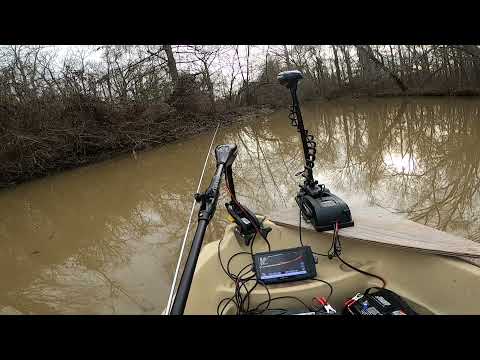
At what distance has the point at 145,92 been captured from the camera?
34.7 feet

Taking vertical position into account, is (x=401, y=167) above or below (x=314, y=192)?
below

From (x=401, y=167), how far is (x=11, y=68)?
8373 mm

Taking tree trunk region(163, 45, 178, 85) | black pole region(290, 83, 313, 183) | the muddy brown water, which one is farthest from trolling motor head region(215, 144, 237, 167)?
tree trunk region(163, 45, 178, 85)

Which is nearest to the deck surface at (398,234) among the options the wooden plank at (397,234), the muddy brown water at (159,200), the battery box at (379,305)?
the wooden plank at (397,234)

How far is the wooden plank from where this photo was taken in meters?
1.54

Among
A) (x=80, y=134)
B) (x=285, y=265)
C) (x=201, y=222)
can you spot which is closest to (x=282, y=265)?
(x=285, y=265)

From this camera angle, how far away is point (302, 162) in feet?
19.9

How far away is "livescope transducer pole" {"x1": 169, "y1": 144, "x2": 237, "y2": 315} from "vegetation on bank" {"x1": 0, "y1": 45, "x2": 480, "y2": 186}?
6486 millimetres

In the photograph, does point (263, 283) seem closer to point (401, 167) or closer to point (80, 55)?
point (401, 167)

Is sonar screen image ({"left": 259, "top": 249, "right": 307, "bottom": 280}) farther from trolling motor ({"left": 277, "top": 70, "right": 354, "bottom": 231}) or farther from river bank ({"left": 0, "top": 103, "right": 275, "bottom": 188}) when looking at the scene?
river bank ({"left": 0, "top": 103, "right": 275, "bottom": 188})

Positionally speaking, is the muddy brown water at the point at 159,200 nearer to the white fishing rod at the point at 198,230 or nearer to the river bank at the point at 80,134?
the river bank at the point at 80,134

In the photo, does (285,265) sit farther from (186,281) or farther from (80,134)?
(80,134)
